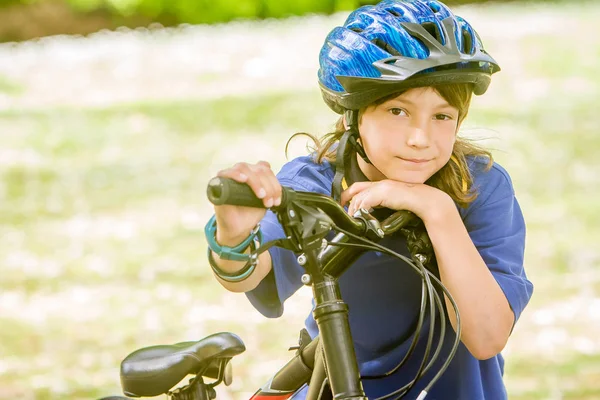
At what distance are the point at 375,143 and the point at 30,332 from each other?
5821mm

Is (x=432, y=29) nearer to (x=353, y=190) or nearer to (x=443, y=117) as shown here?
(x=443, y=117)

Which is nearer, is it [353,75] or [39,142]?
[353,75]

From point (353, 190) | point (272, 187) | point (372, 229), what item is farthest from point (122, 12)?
point (272, 187)

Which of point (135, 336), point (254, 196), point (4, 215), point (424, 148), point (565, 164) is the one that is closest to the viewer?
point (254, 196)

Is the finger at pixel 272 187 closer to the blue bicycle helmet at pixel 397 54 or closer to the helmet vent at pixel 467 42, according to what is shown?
the blue bicycle helmet at pixel 397 54

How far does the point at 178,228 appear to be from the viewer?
10.7 m

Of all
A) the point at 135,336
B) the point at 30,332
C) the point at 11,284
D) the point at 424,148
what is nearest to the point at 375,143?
the point at 424,148

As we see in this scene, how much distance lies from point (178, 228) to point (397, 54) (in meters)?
7.88

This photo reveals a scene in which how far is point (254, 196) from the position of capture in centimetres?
217

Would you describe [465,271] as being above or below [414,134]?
below

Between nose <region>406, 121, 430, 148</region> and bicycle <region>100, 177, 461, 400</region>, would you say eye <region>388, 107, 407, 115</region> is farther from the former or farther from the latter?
bicycle <region>100, 177, 461, 400</region>

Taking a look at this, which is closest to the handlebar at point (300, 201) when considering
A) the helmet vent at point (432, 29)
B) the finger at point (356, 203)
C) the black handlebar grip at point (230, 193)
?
the black handlebar grip at point (230, 193)

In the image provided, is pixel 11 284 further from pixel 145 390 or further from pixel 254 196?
pixel 254 196

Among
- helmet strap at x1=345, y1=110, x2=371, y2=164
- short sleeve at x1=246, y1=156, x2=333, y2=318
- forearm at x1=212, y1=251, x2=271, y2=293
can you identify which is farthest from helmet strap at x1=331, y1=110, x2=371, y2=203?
forearm at x1=212, y1=251, x2=271, y2=293
